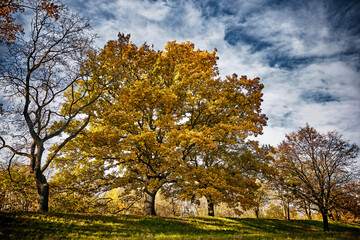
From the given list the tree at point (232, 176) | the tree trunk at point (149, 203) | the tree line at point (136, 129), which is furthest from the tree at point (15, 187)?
the tree at point (232, 176)

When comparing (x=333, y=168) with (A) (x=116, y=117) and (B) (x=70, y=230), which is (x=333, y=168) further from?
(B) (x=70, y=230)

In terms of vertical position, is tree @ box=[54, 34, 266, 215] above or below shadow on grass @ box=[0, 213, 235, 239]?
above

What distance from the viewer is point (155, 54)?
48.3 feet

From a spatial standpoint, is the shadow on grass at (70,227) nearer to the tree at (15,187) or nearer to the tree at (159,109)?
the tree at (159,109)

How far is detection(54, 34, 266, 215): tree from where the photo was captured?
11.2 metres

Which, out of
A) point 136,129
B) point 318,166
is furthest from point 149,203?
point 318,166

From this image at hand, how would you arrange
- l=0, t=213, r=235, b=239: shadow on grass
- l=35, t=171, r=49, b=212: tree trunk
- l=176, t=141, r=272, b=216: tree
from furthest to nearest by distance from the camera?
1. l=176, t=141, r=272, b=216: tree
2. l=35, t=171, r=49, b=212: tree trunk
3. l=0, t=213, r=235, b=239: shadow on grass

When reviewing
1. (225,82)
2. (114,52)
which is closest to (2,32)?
(114,52)

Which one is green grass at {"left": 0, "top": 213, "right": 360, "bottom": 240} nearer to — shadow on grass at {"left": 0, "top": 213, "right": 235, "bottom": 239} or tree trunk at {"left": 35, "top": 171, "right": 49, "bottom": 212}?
shadow on grass at {"left": 0, "top": 213, "right": 235, "bottom": 239}

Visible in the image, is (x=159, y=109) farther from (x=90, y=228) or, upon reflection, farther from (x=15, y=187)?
(x=15, y=187)

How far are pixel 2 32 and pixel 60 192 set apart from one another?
9581mm

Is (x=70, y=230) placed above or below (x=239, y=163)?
below

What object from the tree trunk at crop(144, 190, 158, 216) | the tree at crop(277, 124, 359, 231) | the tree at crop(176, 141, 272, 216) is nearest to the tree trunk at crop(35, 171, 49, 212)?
the tree trunk at crop(144, 190, 158, 216)

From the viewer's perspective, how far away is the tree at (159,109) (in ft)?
36.6
